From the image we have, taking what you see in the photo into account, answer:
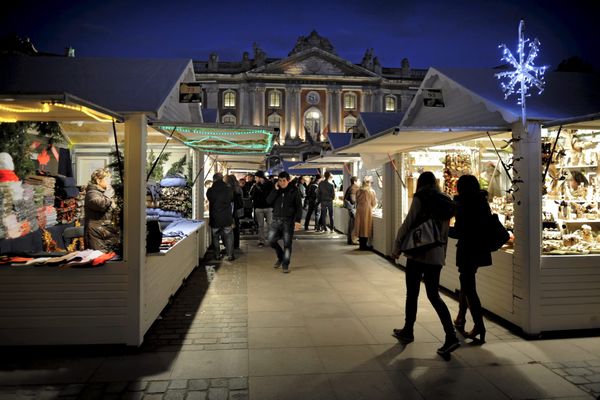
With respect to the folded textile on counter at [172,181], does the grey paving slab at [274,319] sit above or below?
below

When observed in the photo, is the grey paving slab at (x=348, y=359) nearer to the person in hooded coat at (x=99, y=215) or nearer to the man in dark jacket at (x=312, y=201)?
the person in hooded coat at (x=99, y=215)

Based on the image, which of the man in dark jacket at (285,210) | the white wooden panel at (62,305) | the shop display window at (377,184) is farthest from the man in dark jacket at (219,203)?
the white wooden panel at (62,305)

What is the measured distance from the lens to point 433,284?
4.62m

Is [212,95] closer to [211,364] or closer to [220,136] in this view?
[220,136]

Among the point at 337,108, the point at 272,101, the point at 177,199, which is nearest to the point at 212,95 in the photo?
the point at 272,101

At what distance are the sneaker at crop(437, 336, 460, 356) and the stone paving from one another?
101 mm

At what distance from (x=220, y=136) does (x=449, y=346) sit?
4433 mm

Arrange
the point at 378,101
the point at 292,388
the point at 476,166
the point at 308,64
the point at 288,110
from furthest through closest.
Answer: the point at 378,101
the point at 288,110
the point at 308,64
the point at 476,166
the point at 292,388

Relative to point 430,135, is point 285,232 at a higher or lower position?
lower

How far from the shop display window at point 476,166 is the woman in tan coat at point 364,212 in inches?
71.8

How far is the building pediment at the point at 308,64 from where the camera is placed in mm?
54250

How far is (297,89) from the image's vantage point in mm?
54875

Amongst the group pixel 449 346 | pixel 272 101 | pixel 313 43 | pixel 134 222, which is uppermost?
pixel 313 43

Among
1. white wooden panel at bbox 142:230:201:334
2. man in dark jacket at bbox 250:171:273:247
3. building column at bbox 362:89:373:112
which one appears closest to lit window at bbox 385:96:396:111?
building column at bbox 362:89:373:112
